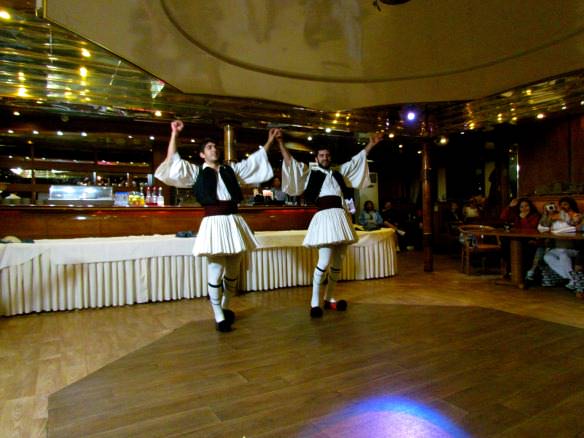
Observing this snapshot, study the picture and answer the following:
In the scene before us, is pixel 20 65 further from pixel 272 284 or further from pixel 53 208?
pixel 272 284

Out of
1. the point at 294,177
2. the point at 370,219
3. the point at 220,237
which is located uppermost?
the point at 294,177

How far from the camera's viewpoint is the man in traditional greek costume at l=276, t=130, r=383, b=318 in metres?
3.24

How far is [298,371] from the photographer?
2.12 metres

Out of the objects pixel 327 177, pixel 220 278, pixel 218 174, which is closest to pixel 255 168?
pixel 218 174

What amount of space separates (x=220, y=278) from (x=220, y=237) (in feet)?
1.32

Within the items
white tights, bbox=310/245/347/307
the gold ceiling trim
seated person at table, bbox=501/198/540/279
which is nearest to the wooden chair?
seated person at table, bbox=501/198/540/279

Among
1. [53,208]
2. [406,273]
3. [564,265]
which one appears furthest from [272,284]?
[564,265]

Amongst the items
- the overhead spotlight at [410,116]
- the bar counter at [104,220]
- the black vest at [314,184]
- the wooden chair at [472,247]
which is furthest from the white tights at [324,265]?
the overhead spotlight at [410,116]

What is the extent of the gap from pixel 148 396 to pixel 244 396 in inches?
19.5

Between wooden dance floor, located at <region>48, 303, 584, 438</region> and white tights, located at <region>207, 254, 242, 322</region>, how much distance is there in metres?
0.24

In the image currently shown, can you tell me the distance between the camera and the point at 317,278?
3.35 meters

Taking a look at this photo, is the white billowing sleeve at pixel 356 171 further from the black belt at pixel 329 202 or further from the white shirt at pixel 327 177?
the black belt at pixel 329 202

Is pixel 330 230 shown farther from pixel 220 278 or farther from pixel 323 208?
pixel 220 278

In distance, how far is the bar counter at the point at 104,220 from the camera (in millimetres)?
4094
